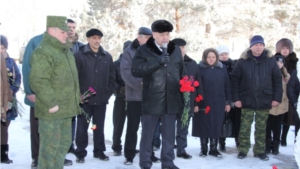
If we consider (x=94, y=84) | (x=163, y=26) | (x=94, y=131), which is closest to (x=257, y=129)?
(x=163, y=26)

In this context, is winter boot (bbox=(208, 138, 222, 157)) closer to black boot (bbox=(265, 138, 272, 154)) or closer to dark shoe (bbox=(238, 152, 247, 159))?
dark shoe (bbox=(238, 152, 247, 159))

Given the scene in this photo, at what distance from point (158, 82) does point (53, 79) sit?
1.46m

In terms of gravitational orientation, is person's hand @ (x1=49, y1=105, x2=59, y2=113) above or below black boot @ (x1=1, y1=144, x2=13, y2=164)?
above

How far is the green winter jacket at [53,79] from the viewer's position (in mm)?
3951

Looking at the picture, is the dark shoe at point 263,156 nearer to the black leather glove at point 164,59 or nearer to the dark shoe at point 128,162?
the dark shoe at point 128,162

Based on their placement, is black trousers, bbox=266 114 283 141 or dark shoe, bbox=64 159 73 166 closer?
dark shoe, bbox=64 159 73 166

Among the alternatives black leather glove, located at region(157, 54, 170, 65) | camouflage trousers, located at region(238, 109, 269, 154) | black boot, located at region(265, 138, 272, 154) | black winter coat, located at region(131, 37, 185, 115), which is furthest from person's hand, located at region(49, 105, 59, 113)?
black boot, located at region(265, 138, 272, 154)

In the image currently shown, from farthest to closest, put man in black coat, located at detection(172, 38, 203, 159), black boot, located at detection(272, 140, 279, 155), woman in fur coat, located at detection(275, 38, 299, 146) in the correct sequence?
woman in fur coat, located at detection(275, 38, 299, 146) → black boot, located at detection(272, 140, 279, 155) → man in black coat, located at detection(172, 38, 203, 159)

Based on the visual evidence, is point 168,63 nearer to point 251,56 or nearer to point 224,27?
point 251,56

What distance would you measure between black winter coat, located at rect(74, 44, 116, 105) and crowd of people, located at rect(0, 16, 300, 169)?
2cm

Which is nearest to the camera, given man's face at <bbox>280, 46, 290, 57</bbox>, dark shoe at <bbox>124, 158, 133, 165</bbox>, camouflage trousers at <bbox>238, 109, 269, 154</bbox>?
dark shoe at <bbox>124, 158, 133, 165</bbox>

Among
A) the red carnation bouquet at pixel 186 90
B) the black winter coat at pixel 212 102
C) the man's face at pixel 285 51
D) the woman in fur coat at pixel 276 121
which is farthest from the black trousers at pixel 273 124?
the red carnation bouquet at pixel 186 90

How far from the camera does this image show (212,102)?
6.15 meters

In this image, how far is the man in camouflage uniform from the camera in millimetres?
3967
